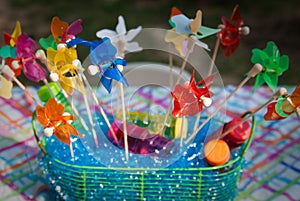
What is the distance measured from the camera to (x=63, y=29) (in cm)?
67

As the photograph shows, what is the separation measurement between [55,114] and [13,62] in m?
0.11

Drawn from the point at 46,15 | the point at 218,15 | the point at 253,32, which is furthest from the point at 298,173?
the point at 46,15

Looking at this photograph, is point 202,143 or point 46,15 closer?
point 202,143

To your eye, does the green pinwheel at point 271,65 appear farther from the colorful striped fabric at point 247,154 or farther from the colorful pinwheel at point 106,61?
the colorful pinwheel at point 106,61

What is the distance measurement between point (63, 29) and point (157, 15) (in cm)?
157

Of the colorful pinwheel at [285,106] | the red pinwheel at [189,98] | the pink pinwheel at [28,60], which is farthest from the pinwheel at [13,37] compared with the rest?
the colorful pinwheel at [285,106]

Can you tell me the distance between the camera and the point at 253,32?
6.77 feet

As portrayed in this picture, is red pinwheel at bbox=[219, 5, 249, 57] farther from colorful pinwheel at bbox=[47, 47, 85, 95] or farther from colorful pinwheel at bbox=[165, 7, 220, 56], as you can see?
colorful pinwheel at bbox=[47, 47, 85, 95]

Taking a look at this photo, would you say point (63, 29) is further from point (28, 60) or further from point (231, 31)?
point (231, 31)

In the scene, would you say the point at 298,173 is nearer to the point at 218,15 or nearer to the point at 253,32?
the point at 253,32

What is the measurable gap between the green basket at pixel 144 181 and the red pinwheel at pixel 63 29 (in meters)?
0.16

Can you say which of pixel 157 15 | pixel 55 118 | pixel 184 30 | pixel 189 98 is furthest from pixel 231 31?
pixel 157 15

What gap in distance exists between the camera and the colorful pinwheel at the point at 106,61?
0.62 metres

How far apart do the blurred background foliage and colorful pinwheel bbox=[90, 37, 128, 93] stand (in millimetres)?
1233
